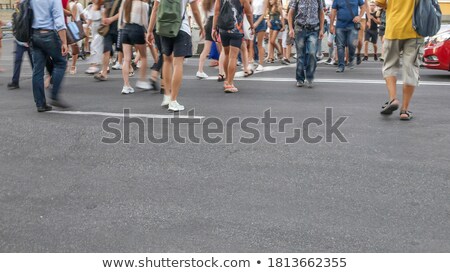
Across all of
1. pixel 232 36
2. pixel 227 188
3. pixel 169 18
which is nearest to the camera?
pixel 227 188

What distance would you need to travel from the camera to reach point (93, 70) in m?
13.2

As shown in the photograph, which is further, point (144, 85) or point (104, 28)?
point (104, 28)

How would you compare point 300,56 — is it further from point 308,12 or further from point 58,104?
point 58,104

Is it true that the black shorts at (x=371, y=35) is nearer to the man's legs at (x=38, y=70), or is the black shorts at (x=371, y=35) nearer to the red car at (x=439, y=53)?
the red car at (x=439, y=53)

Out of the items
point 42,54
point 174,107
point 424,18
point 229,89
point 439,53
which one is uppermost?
point 424,18

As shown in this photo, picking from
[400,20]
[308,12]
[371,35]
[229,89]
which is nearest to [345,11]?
[308,12]

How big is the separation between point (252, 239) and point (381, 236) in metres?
0.76

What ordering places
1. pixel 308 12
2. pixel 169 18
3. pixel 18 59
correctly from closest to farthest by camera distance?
pixel 169 18, pixel 308 12, pixel 18 59

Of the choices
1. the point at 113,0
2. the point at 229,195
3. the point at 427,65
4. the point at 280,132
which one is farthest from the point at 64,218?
the point at 427,65

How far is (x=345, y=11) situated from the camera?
41.8 feet

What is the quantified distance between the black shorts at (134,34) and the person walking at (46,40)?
59.5 inches

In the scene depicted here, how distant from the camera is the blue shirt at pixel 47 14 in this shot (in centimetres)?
753

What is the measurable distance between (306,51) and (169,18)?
3410 mm
